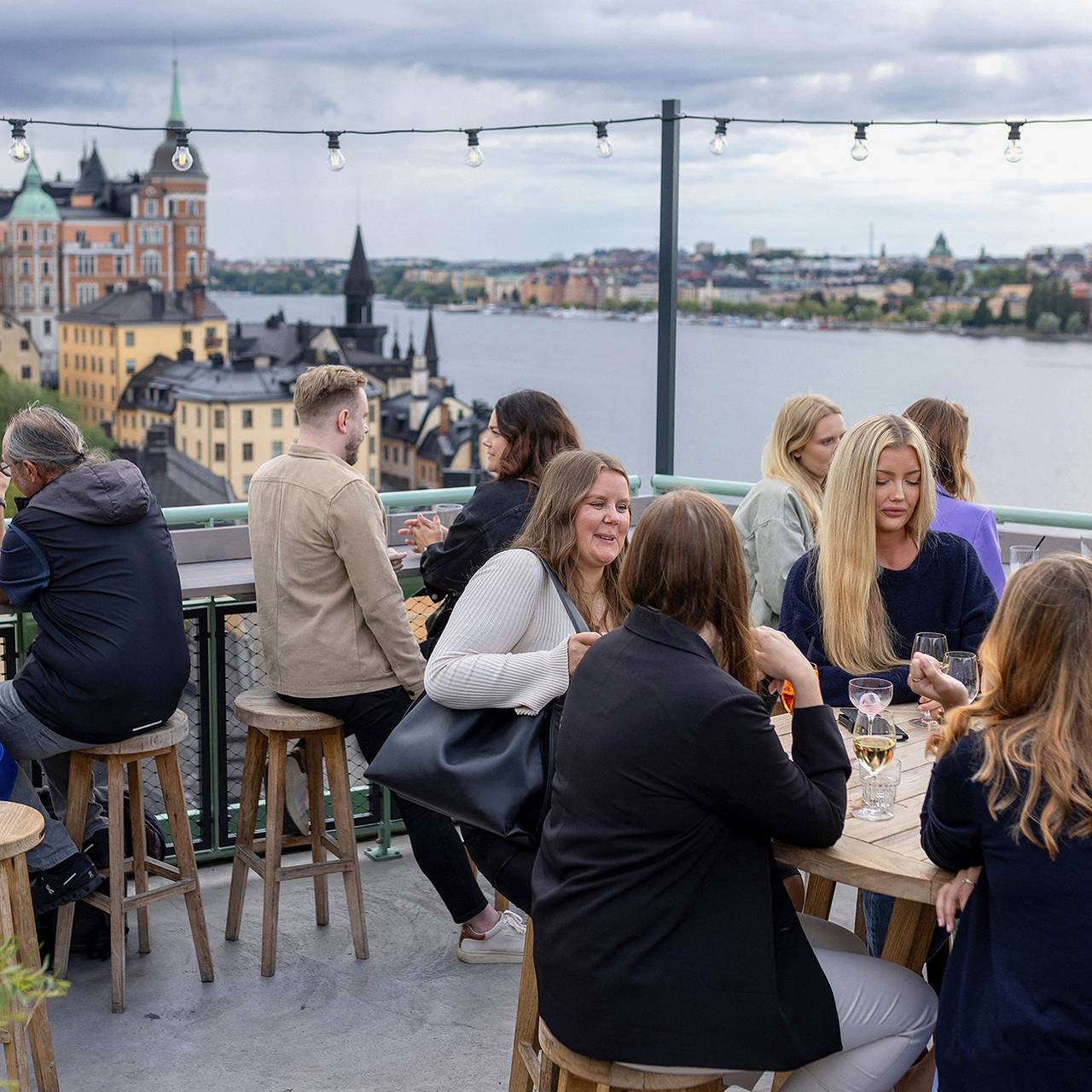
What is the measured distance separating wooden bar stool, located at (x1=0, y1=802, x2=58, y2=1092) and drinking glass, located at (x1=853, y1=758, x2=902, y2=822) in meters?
1.43

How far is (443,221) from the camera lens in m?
69.9

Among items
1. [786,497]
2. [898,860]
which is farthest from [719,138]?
[898,860]

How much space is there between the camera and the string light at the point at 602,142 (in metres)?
5.71

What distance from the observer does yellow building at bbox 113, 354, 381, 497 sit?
66.2m

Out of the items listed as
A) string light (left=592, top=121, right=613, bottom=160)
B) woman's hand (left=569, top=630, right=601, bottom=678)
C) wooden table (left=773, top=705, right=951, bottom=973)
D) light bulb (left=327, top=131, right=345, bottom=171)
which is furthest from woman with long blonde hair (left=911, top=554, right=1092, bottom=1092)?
light bulb (left=327, top=131, right=345, bottom=171)

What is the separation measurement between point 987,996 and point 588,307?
138ft

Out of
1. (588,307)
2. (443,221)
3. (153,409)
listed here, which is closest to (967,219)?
(588,307)

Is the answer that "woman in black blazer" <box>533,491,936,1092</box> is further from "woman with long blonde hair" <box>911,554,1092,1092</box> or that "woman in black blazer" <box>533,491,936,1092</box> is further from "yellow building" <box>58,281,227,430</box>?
"yellow building" <box>58,281,227,430</box>

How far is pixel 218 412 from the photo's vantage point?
221 ft

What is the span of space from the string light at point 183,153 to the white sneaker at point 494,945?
3.25m

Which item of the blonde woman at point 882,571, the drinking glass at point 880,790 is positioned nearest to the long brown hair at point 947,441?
the blonde woman at point 882,571

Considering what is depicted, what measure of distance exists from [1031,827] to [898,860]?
318 millimetres

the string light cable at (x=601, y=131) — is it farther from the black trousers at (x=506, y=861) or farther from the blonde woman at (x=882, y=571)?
the black trousers at (x=506, y=861)

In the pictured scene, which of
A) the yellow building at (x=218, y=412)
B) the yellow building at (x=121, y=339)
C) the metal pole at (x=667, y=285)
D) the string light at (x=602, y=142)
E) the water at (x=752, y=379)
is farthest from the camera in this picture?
the yellow building at (x=121, y=339)
